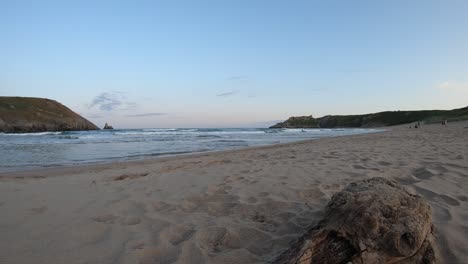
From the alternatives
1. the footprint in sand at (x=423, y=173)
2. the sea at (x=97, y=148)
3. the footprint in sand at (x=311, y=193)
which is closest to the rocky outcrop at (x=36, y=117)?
the sea at (x=97, y=148)

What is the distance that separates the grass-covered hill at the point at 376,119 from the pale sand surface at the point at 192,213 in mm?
50331

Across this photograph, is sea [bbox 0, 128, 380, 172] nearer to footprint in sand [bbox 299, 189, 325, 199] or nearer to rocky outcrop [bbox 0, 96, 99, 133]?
footprint in sand [bbox 299, 189, 325, 199]

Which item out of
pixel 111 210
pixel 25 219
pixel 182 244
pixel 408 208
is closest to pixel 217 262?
pixel 182 244

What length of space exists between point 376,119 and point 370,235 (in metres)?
72.9

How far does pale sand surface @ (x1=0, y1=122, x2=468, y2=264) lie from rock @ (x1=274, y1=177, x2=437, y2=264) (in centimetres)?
39

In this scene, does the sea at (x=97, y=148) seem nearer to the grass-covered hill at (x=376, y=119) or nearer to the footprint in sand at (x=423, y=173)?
the footprint in sand at (x=423, y=173)

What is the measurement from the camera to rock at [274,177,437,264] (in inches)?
72.7

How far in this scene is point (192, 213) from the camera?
3371 mm

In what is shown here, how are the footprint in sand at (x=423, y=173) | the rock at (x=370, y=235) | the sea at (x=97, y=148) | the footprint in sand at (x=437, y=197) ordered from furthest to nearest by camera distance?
1. the sea at (x=97, y=148)
2. the footprint in sand at (x=423, y=173)
3. the footprint in sand at (x=437, y=197)
4. the rock at (x=370, y=235)

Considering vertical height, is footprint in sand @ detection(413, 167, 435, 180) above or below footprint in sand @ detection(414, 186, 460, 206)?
above

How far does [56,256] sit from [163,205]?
142 centimetres

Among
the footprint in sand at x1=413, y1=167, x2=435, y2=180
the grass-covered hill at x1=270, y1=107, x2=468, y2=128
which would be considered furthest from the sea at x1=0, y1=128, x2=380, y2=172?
the grass-covered hill at x1=270, y1=107, x2=468, y2=128

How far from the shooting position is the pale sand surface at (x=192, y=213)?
8.02 feet

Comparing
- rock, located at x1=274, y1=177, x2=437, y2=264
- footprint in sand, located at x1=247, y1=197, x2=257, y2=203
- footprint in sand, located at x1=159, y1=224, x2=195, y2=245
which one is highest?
rock, located at x1=274, y1=177, x2=437, y2=264
